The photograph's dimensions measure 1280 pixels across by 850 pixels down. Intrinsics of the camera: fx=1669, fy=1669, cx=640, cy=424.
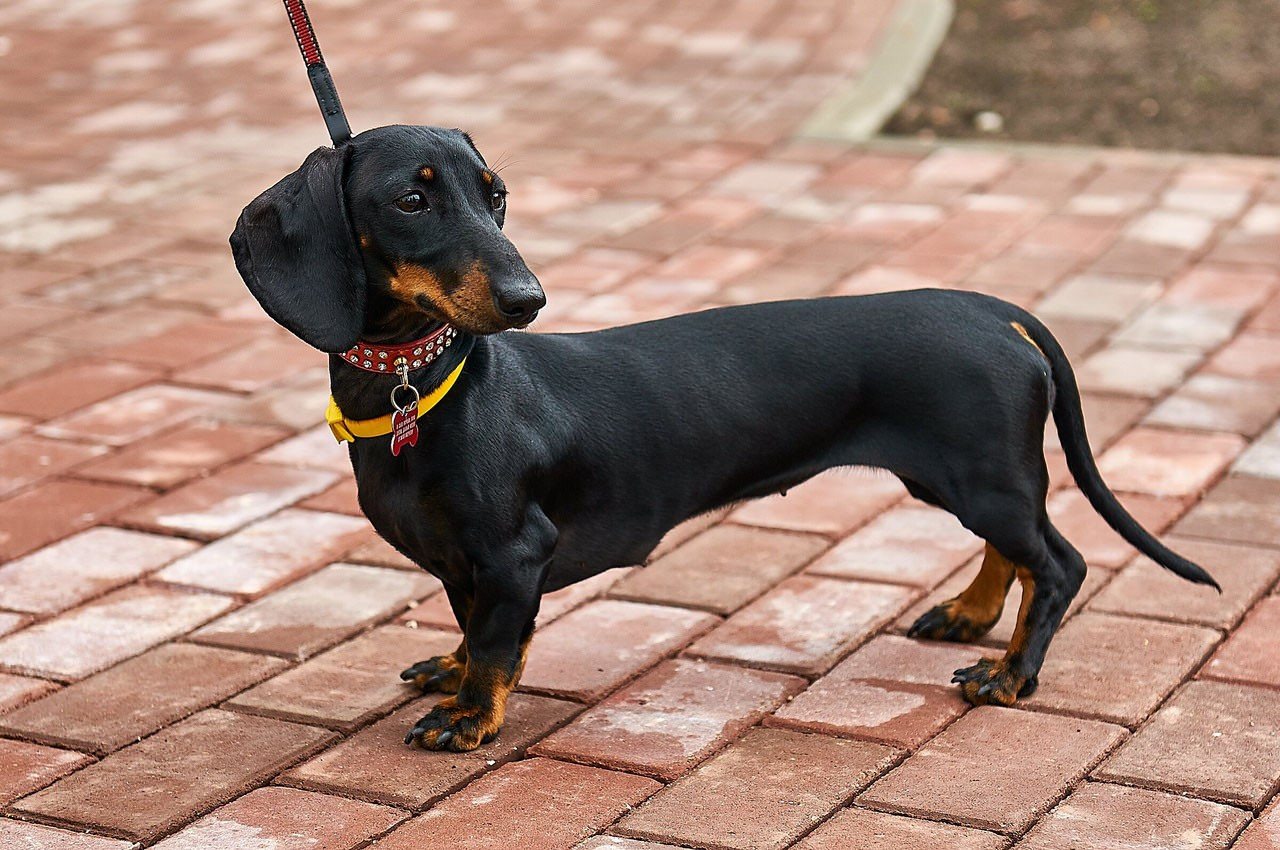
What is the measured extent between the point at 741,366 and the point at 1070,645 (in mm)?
983

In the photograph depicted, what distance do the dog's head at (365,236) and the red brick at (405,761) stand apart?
0.82 meters

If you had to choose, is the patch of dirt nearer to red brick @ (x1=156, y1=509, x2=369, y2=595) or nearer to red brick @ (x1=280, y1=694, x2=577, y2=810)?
red brick @ (x1=156, y1=509, x2=369, y2=595)

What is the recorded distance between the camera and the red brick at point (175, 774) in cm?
303

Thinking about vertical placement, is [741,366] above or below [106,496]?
above

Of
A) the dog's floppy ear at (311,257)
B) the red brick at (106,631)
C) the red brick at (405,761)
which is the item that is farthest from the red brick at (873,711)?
the red brick at (106,631)

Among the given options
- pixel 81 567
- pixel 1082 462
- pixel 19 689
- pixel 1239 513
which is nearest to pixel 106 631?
pixel 19 689

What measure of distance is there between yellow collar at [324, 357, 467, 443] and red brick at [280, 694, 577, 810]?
1.98 feet

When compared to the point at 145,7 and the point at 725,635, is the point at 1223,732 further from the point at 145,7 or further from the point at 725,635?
the point at 145,7

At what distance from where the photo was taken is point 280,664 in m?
3.66

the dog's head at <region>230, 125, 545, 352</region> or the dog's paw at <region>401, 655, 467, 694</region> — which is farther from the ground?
the dog's head at <region>230, 125, 545, 352</region>

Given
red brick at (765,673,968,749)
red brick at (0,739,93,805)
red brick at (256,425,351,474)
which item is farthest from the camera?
red brick at (256,425,351,474)

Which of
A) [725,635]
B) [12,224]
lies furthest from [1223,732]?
[12,224]

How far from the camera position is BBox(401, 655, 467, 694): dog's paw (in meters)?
3.50

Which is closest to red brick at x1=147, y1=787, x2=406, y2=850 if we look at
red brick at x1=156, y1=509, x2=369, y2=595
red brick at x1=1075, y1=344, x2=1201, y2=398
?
red brick at x1=156, y1=509, x2=369, y2=595
